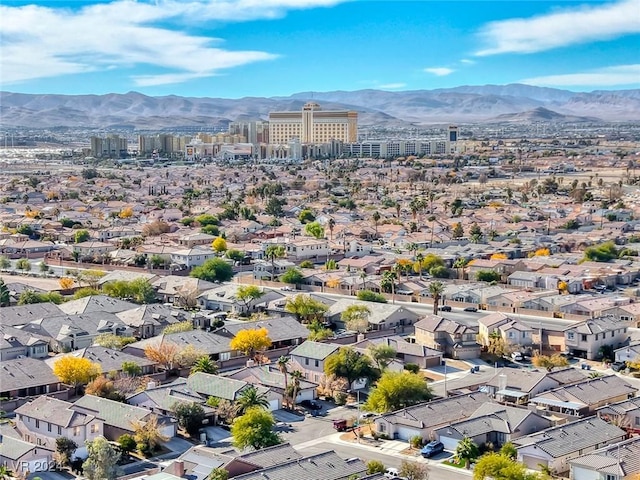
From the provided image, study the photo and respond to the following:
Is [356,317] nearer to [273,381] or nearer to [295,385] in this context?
[273,381]

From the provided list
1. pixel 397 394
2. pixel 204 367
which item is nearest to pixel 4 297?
pixel 204 367

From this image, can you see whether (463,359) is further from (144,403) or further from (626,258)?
(626,258)

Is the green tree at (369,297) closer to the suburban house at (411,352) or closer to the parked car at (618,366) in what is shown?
the suburban house at (411,352)

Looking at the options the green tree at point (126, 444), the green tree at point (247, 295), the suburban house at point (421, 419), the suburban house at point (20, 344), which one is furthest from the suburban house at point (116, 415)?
the green tree at point (247, 295)

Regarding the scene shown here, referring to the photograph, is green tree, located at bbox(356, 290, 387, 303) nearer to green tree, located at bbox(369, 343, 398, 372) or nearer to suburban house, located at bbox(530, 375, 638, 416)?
green tree, located at bbox(369, 343, 398, 372)

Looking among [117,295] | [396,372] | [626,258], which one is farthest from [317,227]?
[396,372]

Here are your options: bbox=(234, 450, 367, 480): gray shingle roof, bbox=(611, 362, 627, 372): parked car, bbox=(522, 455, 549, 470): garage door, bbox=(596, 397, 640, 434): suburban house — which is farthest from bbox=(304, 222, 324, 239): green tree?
bbox=(234, 450, 367, 480): gray shingle roof
